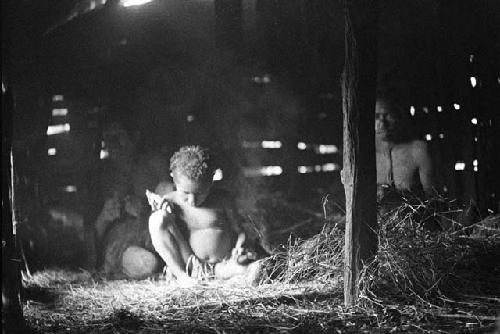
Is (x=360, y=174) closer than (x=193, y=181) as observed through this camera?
Yes

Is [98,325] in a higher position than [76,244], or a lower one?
lower

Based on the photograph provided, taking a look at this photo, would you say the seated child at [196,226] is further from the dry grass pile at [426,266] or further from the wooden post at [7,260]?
the wooden post at [7,260]

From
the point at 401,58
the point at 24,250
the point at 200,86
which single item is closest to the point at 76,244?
the point at 24,250

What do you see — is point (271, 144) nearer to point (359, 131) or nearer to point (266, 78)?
point (266, 78)

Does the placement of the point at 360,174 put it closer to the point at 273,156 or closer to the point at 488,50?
the point at 273,156

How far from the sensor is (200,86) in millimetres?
7941

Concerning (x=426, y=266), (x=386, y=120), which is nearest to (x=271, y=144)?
(x=386, y=120)

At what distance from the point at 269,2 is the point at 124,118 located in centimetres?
252

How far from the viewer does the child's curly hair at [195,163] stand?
6.89 metres

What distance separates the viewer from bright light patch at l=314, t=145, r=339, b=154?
335 inches

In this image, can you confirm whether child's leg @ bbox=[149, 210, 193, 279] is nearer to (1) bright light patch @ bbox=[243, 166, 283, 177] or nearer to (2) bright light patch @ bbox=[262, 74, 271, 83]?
(1) bright light patch @ bbox=[243, 166, 283, 177]

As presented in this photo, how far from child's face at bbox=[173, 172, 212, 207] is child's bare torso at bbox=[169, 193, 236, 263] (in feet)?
0.30

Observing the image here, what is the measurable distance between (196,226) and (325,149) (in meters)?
2.34

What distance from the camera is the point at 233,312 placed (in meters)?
5.39
